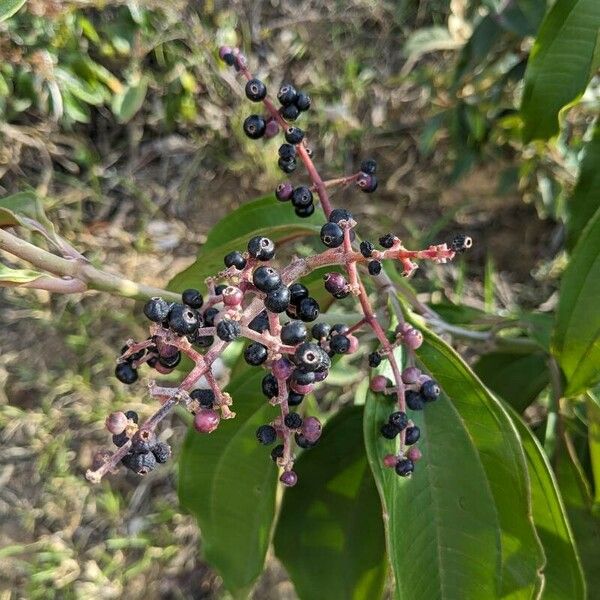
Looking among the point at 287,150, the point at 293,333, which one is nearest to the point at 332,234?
the point at 293,333

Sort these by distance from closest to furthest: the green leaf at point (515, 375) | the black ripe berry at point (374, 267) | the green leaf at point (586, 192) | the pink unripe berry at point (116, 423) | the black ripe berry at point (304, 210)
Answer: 1. the pink unripe berry at point (116, 423)
2. the black ripe berry at point (374, 267)
3. the black ripe berry at point (304, 210)
4. the green leaf at point (586, 192)
5. the green leaf at point (515, 375)

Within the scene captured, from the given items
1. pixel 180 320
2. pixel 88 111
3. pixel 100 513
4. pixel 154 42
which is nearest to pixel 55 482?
pixel 100 513

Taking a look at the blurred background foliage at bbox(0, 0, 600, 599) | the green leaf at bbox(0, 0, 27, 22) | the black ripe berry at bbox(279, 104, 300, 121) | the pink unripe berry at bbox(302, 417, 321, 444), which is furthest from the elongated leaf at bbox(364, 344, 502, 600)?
the blurred background foliage at bbox(0, 0, 600, 599)

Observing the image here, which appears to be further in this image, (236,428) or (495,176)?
(495,176)

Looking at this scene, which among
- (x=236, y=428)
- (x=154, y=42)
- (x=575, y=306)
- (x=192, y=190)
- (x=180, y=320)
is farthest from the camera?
(x=192, y=190)

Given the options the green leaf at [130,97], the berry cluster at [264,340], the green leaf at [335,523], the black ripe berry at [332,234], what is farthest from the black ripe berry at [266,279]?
the green leaf at [130,97]

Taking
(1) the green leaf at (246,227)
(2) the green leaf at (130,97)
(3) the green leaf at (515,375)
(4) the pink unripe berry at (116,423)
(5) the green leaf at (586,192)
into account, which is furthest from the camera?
(2) the green leaf at (130,97)

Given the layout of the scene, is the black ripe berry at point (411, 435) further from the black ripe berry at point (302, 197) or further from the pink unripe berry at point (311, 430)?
the black ripe berry at point (302, 197)

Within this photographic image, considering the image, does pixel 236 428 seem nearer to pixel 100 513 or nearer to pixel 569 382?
pixel 569 382
